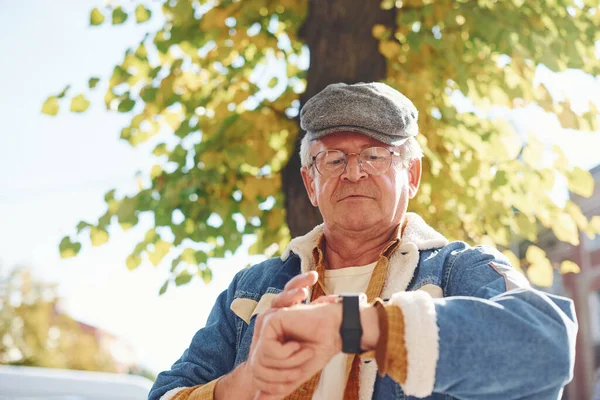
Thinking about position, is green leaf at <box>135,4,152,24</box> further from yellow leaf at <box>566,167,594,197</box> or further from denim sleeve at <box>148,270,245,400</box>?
denim sleeve at <box>148,270,245,400</box>

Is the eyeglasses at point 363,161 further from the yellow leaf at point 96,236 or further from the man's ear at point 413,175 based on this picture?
the yellow leaf at point 96,236

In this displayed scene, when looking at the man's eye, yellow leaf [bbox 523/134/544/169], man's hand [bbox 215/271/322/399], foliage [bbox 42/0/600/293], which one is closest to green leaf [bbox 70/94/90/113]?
foliage [bbox 42/0/600/293]

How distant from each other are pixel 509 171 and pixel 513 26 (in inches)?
32.3

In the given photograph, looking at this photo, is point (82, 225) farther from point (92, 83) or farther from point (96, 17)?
point (96, 17)

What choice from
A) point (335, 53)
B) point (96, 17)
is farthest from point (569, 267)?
point (96, 17)

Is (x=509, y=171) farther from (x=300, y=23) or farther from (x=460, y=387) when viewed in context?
(x=460, y=387)

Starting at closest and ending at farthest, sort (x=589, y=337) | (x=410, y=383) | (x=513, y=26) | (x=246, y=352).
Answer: (x=410, y=383), (x=246, y=352), (x=513, y=26), (x=589, y=337)

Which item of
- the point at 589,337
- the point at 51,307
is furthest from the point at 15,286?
the point at 589,337

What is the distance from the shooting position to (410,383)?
56.2 inches

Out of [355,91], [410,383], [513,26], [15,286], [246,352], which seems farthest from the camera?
[15,286]

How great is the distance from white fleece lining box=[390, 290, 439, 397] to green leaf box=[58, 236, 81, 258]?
3223mm

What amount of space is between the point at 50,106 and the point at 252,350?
3.45 meters

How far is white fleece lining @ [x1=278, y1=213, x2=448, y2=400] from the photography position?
72.9 inches

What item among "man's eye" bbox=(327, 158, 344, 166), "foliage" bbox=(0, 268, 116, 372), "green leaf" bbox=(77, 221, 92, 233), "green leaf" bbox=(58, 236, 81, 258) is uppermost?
"man's eye" bbox=(327, 158, 344, 166)
